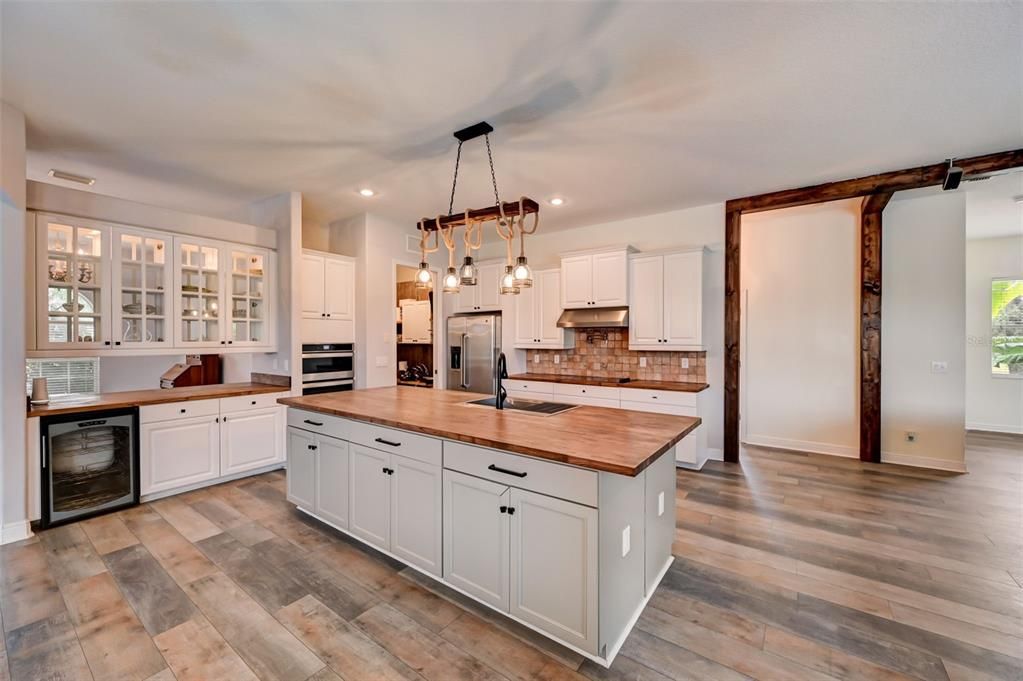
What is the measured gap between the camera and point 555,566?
5.89 feet

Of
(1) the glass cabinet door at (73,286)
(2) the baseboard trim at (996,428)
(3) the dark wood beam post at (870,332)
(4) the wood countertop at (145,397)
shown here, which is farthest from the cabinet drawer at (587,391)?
(2) the baseboard trim at (996,428)

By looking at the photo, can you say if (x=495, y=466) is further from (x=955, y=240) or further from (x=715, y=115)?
(x=955, y=240)

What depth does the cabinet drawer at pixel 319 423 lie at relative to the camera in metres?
2.78

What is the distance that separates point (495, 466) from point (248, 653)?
1.31 metres

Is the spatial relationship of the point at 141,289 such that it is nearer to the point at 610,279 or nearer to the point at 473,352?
the point at 473,352

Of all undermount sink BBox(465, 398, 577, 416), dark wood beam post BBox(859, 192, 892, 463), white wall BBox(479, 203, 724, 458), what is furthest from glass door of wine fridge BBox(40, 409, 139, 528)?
dark wood beam post BBox(859, 192, 892, 463)

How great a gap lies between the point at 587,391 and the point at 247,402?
3.45 meters

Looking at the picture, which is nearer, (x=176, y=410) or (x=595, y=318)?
(x=176, y=410)

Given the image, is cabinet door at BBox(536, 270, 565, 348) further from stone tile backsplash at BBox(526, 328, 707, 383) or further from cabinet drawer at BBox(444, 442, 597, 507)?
cabinet drawer at BBox(444, 442, 597, 507)

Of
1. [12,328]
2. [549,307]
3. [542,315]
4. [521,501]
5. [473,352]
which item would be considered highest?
[549,307]

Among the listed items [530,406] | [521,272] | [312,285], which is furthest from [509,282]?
[312,285]

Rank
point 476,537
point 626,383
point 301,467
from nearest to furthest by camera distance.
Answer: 1. point 476,537
2. point 301,467
3. point 626,383

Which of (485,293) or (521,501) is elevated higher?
(485,293)

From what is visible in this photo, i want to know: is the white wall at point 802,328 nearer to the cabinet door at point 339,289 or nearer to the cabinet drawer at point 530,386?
the cabinet drawer at point 530,386
